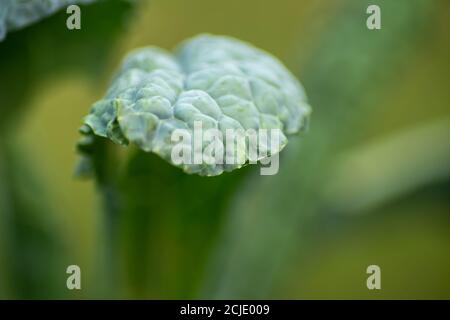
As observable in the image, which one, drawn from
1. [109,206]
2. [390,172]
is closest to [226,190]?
[109,206]

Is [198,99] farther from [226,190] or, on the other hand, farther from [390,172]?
[390,172]

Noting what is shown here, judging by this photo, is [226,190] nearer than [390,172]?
Yes

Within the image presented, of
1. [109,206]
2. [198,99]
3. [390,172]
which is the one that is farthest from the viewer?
[390,172]

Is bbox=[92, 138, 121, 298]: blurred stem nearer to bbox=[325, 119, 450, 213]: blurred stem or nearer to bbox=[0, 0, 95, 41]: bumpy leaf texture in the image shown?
bbox=[0, 0, 95, 41]: bumpy leaf texture

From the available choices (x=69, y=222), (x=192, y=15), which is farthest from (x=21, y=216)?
(x=192, y=15)

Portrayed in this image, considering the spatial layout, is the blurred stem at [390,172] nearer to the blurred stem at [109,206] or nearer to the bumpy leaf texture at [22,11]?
the blurred stem at [109,206]

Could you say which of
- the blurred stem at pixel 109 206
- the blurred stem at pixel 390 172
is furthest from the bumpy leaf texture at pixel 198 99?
the blurred stem at pixel 390 172

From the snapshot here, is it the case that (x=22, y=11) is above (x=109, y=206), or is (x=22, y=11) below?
above
